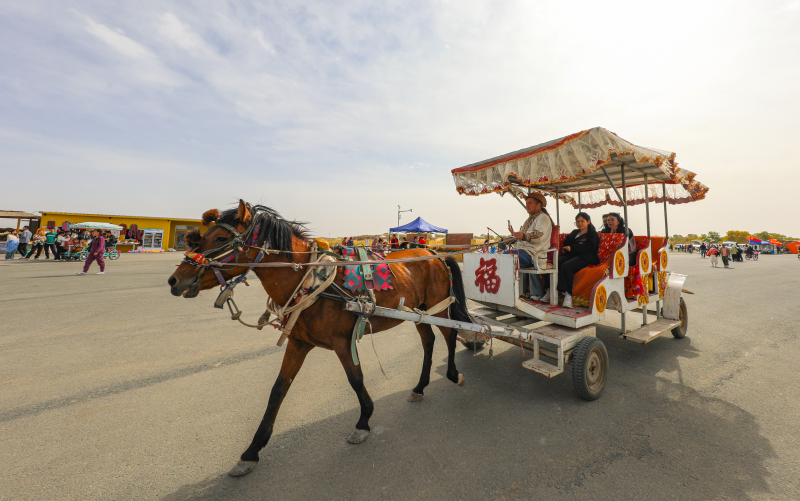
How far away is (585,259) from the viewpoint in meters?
4.26

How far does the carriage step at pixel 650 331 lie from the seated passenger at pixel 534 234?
4.57 ft

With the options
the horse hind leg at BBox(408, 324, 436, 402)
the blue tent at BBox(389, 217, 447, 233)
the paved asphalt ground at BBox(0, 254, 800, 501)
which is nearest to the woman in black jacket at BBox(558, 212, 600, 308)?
the paved asphalt ground at BBox(0, 254, 800, 501)

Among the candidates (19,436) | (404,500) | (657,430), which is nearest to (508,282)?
(657,430)

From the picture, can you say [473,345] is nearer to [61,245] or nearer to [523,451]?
[523,451]

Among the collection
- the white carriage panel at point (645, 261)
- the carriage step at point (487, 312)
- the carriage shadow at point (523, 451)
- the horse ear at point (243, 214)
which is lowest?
the carriage shadow at point (523, 451)

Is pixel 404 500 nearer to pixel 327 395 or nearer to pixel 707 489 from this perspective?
pixel 327 395

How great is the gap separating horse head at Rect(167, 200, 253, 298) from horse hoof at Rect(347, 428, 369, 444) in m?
1.62

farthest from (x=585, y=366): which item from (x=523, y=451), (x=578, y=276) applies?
(x=578, y=276)

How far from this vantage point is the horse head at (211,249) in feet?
7.46

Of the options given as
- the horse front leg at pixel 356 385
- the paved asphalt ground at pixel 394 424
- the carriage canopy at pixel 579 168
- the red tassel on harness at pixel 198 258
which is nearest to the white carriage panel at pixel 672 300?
the paved asphalt ground at pixel 394 424

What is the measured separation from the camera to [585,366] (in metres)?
3.27

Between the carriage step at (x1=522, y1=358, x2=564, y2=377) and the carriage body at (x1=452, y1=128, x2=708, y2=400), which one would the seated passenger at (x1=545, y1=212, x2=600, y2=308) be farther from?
the carriage step at (x1=522, y1=358, x2=564, y2=377)

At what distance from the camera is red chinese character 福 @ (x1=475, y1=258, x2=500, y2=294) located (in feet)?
12.5

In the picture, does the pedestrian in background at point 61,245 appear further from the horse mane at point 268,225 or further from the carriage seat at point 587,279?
the carriage seat at point 587,279
